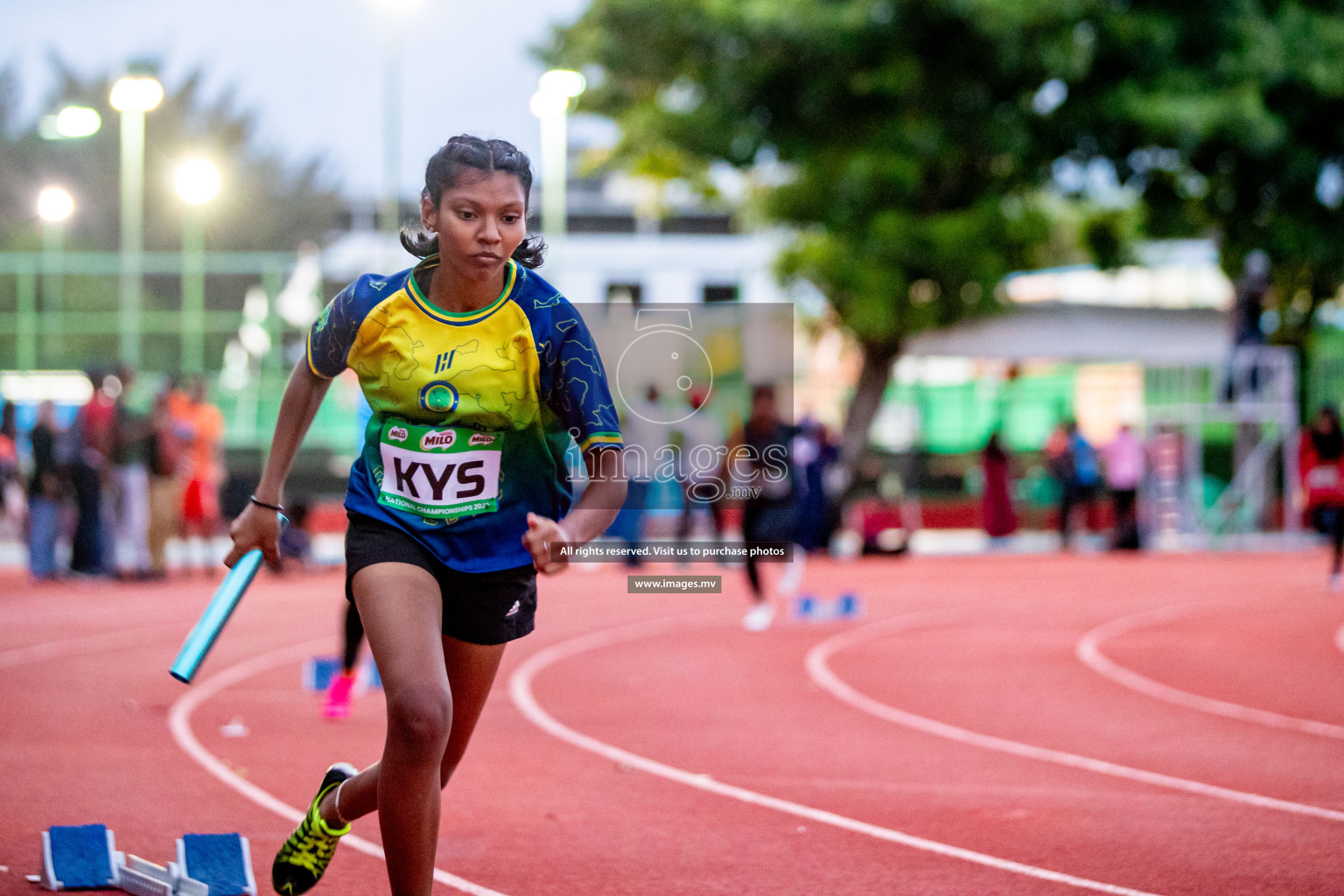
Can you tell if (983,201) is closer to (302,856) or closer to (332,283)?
(332,283)

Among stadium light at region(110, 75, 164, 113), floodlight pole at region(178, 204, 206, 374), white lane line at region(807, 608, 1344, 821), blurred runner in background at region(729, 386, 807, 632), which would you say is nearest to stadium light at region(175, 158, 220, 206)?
floodlight pole at region(178, 204, 206, 374)

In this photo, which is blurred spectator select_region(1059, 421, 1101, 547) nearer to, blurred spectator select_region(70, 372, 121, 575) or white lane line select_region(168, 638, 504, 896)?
blurred spectator select_region(70, 372, 121, 575)

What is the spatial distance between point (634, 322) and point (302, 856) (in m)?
13.0

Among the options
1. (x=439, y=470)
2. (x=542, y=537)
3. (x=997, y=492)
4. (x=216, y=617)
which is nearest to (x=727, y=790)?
(x=216, y=617)

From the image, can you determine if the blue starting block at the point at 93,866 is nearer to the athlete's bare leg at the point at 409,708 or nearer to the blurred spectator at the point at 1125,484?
the athlete's bare leg at the point at 409,708

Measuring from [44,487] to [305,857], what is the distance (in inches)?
489

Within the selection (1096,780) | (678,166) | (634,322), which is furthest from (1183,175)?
(1096,780)

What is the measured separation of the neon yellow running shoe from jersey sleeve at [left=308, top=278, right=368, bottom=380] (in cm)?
111

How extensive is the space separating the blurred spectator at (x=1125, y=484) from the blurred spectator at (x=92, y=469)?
43.5 feet

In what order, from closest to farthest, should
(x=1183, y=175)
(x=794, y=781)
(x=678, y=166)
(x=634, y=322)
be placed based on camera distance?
(x=794, y=781), (x=634, y=322), (x=1183, y=175), (x=678, y=166)

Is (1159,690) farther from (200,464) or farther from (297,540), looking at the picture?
(297,540)

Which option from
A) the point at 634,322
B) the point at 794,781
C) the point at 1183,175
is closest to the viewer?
the point at 794,781

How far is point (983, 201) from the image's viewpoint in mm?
23375

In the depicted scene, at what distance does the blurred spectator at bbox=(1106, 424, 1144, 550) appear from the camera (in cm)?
2167
